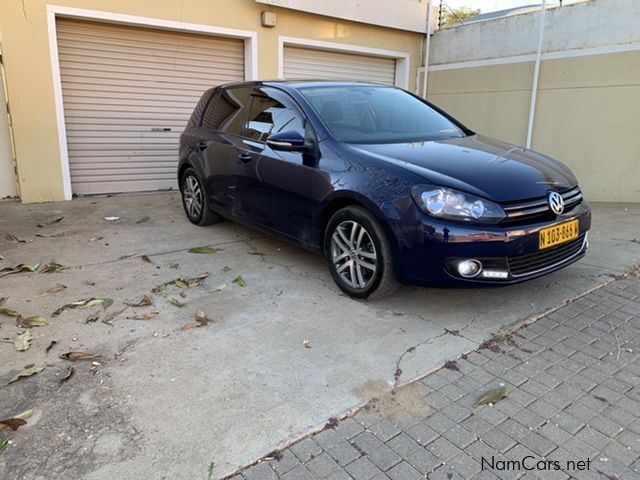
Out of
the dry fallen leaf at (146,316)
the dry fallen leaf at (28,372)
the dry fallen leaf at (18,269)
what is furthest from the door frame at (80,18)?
the dry fallen leaf at (28,372)

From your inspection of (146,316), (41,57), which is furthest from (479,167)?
(41,57)

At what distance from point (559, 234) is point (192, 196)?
13.2 feet

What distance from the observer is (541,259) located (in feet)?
11.1

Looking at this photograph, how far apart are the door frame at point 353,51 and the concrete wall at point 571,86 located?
3.55ft

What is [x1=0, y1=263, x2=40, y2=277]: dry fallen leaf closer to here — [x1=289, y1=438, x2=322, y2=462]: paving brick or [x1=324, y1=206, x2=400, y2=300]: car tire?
[x1=324, y1=206, x2=400, y2=300]: car tire

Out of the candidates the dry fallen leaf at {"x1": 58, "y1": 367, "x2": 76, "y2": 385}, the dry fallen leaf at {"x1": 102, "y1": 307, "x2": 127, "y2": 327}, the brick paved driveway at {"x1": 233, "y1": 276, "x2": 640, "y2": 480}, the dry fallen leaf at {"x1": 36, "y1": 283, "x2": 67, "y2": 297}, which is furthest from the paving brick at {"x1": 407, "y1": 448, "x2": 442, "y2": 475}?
the dry fallen leaf at {"x1": 36, "y1": 283, "x2": 67, "y2": 297}

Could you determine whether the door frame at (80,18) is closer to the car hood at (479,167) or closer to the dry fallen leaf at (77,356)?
the dry fallen leaf at (77,356)

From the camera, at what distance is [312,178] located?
391 centimetres

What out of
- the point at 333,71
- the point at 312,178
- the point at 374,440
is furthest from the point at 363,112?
the point at 333,71

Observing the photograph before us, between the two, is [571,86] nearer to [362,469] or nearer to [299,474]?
[362,469]

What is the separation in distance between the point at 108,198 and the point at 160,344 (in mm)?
5145

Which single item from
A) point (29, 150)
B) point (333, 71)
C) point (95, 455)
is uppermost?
point (333, 71)

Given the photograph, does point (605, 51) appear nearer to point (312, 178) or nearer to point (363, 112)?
point (363, 112)

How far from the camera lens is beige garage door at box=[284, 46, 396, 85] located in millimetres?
9023
